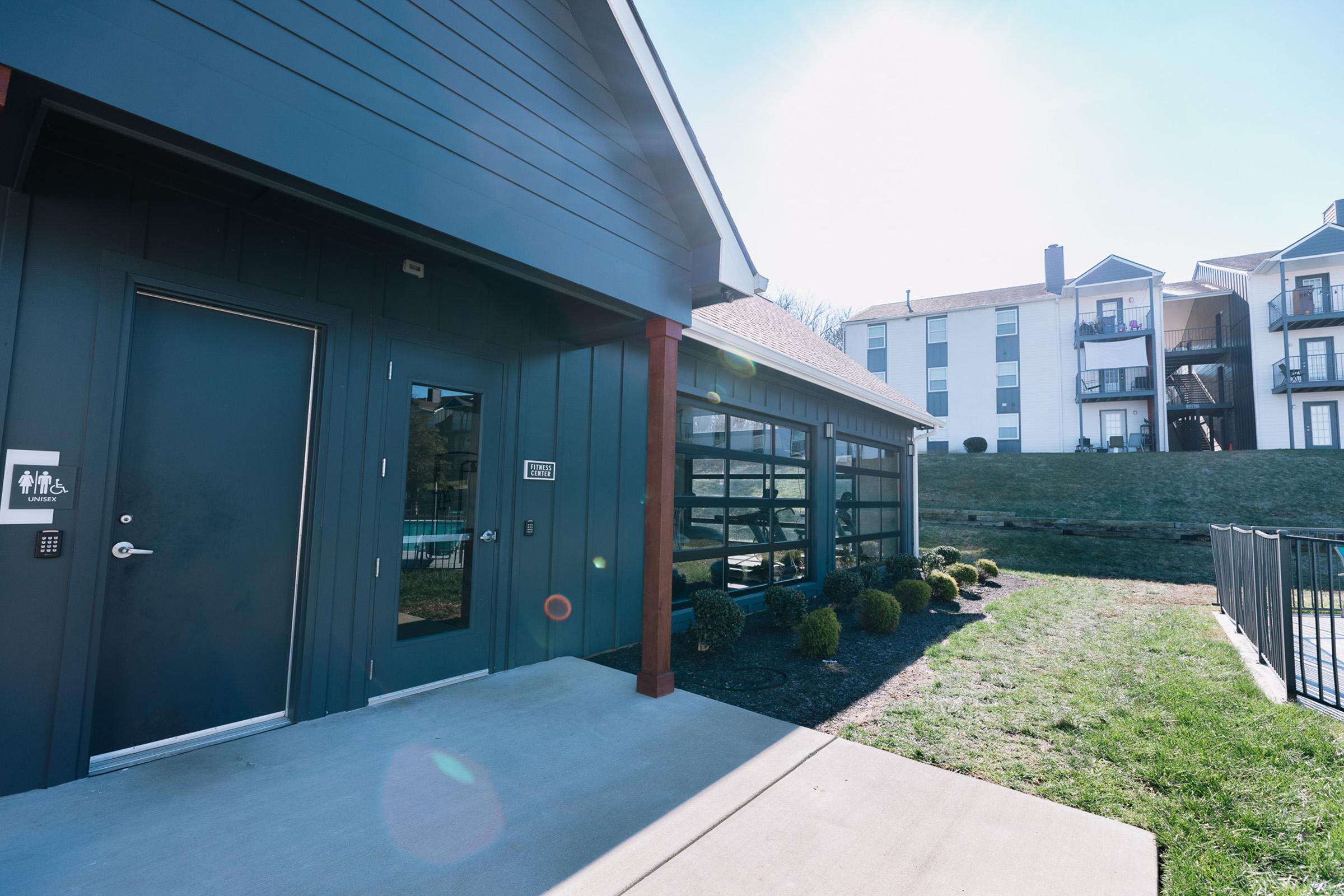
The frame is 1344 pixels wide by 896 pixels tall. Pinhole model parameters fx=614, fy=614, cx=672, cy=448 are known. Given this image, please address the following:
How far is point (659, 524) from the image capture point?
428cm

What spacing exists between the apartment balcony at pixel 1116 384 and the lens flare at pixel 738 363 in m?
24.3

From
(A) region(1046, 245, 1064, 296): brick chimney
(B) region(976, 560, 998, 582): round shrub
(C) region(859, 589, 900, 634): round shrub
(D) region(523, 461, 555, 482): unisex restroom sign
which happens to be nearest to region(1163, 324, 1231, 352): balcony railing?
(A) region(1046, 245, 1064, 296): brick chimney

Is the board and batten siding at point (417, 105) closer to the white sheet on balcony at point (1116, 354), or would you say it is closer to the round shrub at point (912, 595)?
the round shrub at point (912, 595)

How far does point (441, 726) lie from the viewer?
11.7 ft

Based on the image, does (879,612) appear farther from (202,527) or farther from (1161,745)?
(202,527)

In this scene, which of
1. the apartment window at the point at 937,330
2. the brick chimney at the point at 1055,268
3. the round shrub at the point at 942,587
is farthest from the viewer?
the apartment window at the point at 937,330

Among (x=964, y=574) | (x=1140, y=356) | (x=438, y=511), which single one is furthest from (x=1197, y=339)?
(x=438, y=511)

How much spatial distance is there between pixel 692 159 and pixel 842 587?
18.7 feet

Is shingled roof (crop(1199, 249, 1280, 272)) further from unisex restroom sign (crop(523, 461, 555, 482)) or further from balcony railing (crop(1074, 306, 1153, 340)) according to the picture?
unisex restroom sign (crop(523, 461, 555, 482))

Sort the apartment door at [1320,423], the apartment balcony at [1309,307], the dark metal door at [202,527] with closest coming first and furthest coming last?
the dark metal door at [202,527] → the apartment balcony at [1309,307] → the apartment door at [1320,423]

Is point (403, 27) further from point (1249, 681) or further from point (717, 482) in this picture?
point (1249, 681)

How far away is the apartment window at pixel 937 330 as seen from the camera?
2880cm

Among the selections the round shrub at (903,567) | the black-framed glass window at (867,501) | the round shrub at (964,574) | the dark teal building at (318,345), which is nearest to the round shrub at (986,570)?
the round shrub at (964,574)

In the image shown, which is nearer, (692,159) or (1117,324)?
(692,159)
